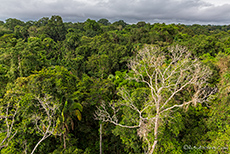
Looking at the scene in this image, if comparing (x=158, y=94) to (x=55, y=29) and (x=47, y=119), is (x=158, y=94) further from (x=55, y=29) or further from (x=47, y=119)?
(x=55, y=29)

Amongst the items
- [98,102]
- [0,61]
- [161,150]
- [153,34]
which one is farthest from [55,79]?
[153,34]

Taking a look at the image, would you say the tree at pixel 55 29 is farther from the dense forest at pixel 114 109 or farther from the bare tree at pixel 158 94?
the bare tree at pixel 158 94

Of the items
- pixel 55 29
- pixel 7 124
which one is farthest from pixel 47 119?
pixel 55 29

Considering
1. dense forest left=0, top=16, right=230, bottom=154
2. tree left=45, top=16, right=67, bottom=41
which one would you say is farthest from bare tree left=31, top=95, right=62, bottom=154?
tree left=45, top=16, right=67, bottom=41

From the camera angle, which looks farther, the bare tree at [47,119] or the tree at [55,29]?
the tree at [55,29]

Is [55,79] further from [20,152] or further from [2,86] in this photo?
[2,86]

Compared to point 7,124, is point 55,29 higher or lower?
higher

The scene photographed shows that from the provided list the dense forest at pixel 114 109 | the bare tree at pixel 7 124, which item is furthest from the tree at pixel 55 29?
the bare tree at pixel 7 124

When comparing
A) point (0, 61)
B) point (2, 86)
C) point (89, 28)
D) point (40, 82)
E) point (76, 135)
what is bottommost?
point (76, 135)

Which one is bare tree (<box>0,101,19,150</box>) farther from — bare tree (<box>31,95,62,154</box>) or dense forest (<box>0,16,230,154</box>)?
bare tree (<box>31,95,62,154</box>)

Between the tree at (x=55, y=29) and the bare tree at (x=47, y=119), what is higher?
the tree at (x=55, y=29)

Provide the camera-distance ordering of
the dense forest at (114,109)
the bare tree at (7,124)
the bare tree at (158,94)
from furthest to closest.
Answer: the dense forest at (114,109) < the bare tree at (158,94) < the bare tree at (7,124)
